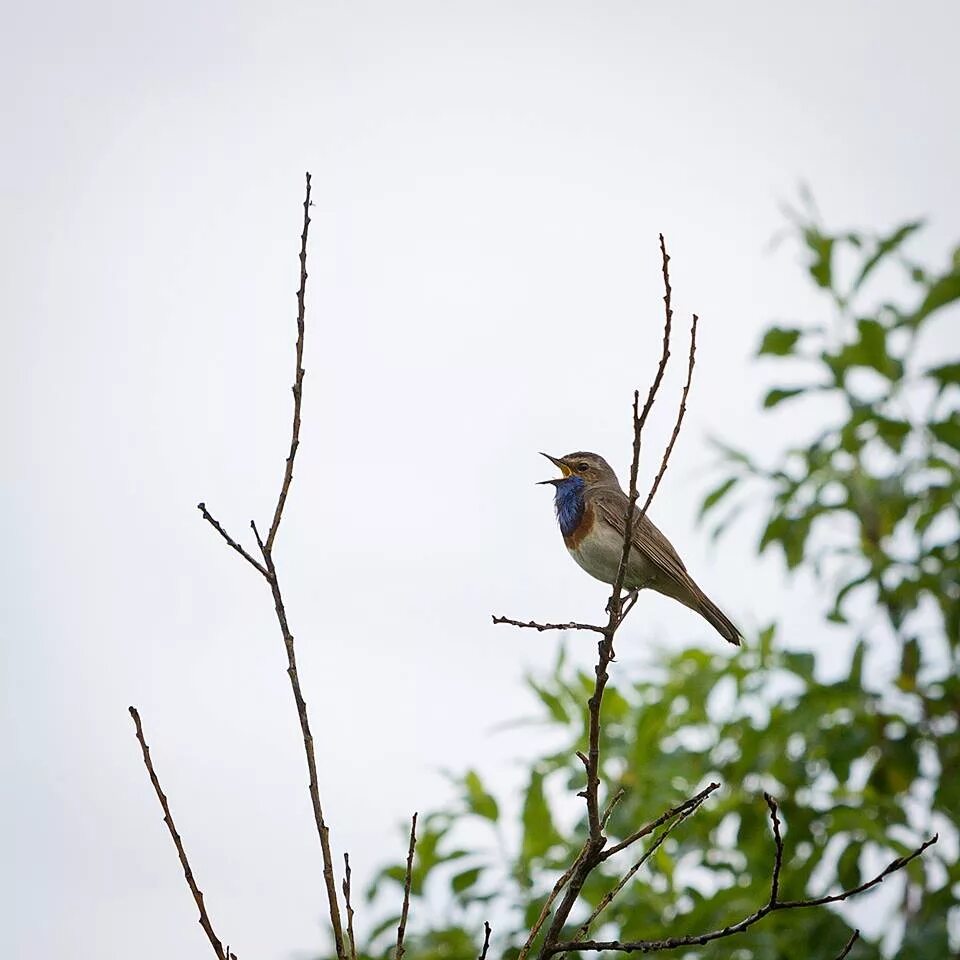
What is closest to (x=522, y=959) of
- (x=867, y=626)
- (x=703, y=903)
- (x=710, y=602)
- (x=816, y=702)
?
(x=703, y=903)

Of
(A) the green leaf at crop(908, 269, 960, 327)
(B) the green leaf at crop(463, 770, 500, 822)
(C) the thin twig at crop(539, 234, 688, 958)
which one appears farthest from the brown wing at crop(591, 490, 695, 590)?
(C) the thin twig at crop(539, 234, 688, 958)

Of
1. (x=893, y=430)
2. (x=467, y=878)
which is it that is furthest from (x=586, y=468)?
(x=467, y=878)

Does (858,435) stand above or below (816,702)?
above

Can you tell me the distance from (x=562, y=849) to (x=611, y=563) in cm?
128

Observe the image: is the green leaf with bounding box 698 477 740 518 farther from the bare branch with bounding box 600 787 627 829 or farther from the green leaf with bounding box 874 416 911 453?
the bare branch with bounding box 600 787 627 829

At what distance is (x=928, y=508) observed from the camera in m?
6.31

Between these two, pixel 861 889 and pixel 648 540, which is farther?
pixel 648 540

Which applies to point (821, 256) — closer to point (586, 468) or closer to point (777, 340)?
point (777, 340)

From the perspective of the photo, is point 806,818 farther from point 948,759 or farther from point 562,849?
point 562,849

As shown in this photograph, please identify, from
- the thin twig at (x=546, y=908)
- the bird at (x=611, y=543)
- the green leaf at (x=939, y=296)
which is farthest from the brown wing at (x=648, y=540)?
the thin twig at (x=546, y=908)

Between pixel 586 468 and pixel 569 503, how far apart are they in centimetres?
36

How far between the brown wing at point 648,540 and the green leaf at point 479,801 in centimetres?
141

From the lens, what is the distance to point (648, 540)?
5883 millimetres

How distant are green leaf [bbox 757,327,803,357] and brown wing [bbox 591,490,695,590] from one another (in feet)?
3.83
